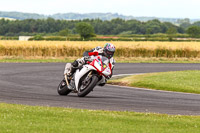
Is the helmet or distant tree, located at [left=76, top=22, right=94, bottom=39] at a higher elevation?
the helmet

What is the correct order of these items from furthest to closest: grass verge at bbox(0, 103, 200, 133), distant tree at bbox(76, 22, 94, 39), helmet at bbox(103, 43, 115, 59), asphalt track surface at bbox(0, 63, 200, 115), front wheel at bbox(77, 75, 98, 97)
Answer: distant tree at bbox(76, 22, 94, 39) < helmet at bbox(103, 43, 115, 59) < front wheel at bbox(77, 75, 98, 97) < asphalt track surface at bbox(0, 63, 200, 115) < grass verge at bbox(0, 103, 200, 133)

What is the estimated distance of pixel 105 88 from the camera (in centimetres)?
1989

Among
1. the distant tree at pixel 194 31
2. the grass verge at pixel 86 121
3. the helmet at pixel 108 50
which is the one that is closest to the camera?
the grass verge at pixel 86 121

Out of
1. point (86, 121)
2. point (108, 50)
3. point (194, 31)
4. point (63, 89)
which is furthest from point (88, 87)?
point (194, 31)

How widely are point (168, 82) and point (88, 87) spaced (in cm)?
704

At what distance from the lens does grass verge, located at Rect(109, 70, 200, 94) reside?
1978cm

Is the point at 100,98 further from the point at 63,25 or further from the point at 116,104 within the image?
the point at 63,25

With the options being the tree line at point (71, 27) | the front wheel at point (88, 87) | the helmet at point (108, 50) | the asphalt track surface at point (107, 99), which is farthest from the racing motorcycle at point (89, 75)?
the tree line at point (71, 27)

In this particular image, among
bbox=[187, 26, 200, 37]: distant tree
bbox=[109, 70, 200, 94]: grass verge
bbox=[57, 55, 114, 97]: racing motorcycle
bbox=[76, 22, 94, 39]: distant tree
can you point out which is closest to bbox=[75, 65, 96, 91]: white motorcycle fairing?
bbox=[57, 55, 114, 97]: racing motorcycle

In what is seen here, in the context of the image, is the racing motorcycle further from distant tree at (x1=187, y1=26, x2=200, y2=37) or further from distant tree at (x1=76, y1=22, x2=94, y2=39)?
distant tree at (x1=187, y1=26, x2=200, y2=37)

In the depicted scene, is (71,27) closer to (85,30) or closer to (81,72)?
(85,30)

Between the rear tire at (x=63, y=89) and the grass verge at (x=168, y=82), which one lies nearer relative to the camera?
the rear tire at (x=63, y=89)

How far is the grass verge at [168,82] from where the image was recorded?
19781 millimetres

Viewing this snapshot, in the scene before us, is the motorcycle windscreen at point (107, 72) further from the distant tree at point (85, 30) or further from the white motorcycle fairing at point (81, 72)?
the distant tree at point (85, 30)
